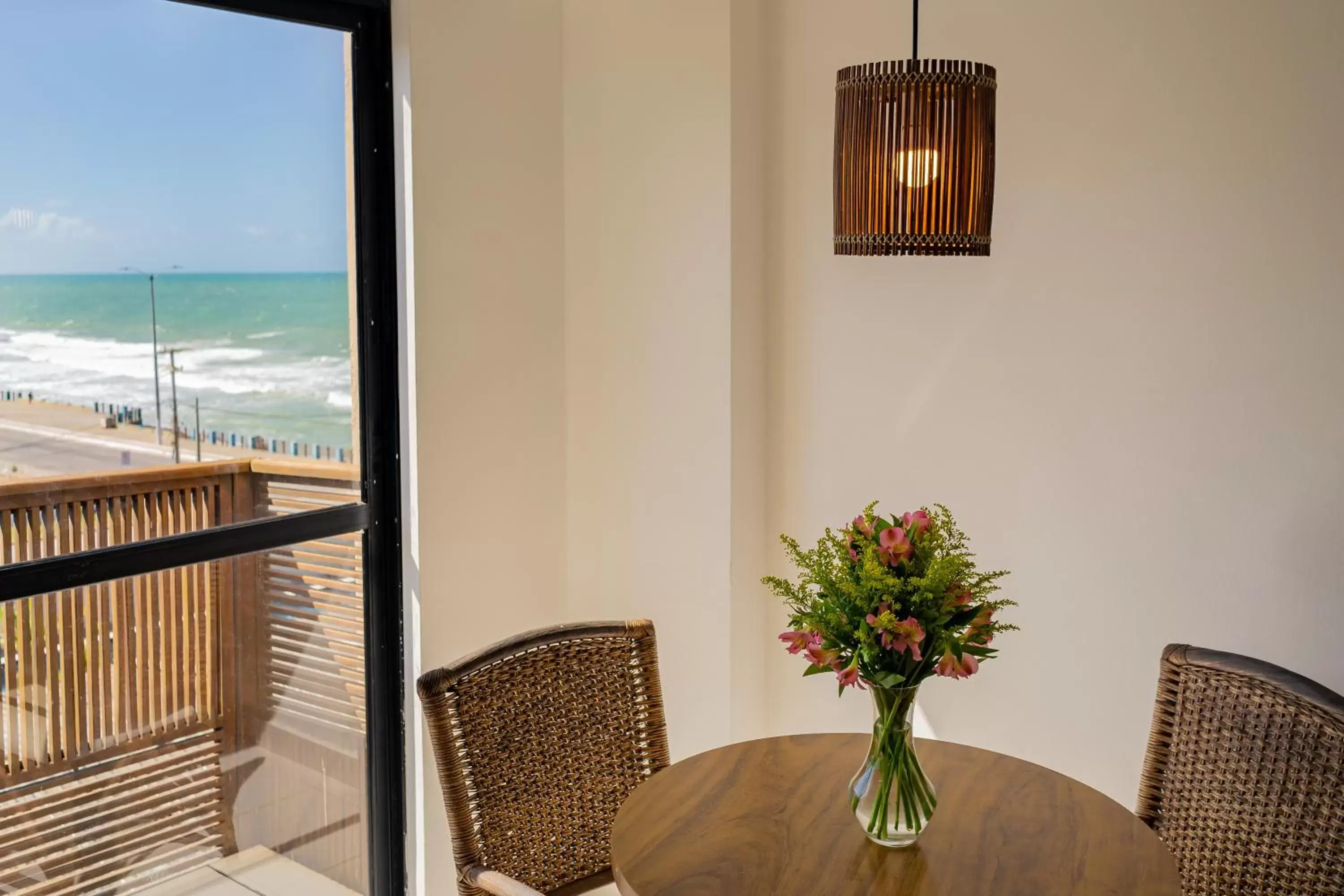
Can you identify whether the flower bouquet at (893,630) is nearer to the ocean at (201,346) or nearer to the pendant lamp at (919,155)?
the pendant lamp at (919,155)

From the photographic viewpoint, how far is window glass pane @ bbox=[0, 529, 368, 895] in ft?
6.88

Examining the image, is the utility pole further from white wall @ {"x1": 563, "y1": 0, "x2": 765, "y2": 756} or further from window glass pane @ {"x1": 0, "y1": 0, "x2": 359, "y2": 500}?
white wall @ {"x1": 563, "y1": 0, "x2": 765, "y2": 756}

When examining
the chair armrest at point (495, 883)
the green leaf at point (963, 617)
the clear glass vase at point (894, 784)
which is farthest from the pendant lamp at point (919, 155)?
the chair armrest at point (495, 883)

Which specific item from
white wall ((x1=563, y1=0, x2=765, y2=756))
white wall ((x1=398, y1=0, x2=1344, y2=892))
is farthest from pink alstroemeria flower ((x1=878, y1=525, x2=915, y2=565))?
white wall ((x1=563, y1=0, x2=765, y2=756))

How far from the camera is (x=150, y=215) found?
7.32 ft

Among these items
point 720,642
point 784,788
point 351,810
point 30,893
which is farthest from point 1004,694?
point 30,893

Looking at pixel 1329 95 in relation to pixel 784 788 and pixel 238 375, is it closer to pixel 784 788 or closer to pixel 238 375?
pixel 784 788

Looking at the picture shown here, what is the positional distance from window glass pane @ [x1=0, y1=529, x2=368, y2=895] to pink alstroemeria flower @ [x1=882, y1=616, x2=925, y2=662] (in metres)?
1.47

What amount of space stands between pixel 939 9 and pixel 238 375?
173 cm

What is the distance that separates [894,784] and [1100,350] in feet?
3.84

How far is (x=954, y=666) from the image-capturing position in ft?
5.34

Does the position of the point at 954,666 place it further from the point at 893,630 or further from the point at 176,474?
the point at 176,474

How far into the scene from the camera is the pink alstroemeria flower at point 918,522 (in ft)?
5.46

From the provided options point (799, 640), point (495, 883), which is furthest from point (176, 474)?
point (799, 640)
